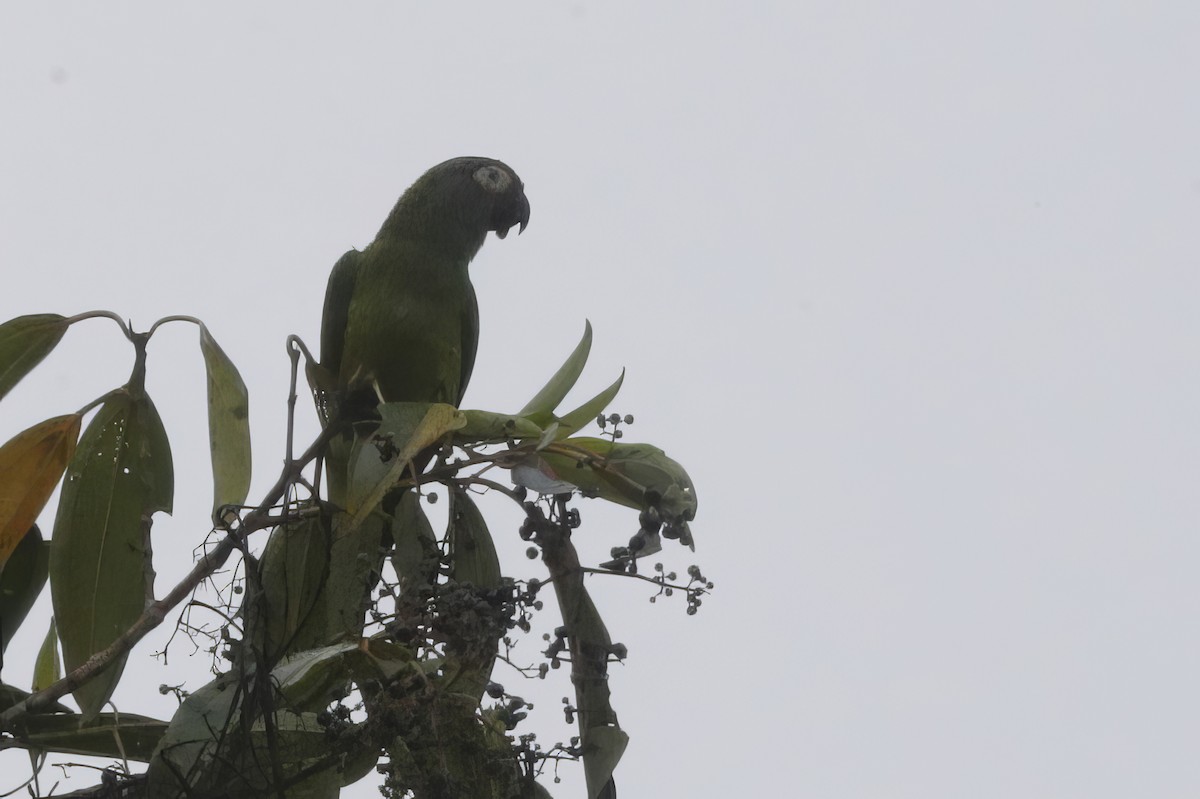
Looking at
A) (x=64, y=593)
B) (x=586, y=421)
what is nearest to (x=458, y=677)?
(x=586, y=421)

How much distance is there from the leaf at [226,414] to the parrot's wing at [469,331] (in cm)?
110

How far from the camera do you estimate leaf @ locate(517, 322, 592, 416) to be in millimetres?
1947

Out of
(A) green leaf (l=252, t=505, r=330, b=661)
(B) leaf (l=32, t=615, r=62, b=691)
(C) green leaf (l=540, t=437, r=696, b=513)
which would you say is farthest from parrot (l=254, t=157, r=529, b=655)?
(B) leaf (l=32, t=615, r=62, b=691)

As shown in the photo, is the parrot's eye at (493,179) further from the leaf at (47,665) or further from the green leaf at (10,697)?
the green leaf at (10,697)

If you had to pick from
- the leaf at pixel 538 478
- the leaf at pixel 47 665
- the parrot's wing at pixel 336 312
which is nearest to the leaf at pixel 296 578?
the leaf at pixel 538 478

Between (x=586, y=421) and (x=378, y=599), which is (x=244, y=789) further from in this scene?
(x=586, y=421)

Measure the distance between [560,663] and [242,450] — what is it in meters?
0.74

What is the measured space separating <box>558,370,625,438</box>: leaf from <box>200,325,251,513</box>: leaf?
558 millimetres

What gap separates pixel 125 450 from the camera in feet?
6.85

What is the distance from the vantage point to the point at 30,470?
6.57 feet

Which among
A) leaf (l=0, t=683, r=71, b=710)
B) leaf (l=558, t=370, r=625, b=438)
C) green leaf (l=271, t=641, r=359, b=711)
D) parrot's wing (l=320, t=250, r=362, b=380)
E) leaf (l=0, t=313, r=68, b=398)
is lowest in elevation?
green leaf (l=271, t=641, r=359, b=711)

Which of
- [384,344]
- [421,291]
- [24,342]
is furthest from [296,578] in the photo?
[421,291]

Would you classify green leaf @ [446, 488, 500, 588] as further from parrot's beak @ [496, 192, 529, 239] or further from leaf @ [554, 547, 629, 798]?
parrot's beak @ [496, 192, 529, 239]

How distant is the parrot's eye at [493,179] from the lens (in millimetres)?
3297
